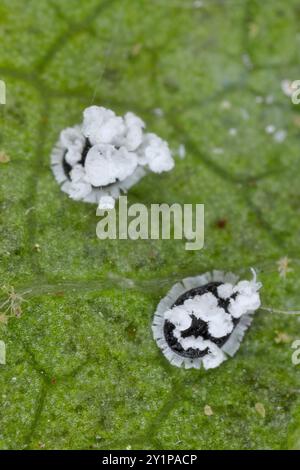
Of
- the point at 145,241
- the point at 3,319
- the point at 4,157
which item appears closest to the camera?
the point at 3,319

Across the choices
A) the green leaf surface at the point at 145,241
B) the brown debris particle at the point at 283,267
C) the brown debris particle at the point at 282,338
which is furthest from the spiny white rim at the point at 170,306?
the brown debris particle at the point at 283,267

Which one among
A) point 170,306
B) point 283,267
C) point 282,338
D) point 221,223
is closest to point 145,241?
point 170,306

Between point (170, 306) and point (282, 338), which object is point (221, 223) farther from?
point (282, 338)

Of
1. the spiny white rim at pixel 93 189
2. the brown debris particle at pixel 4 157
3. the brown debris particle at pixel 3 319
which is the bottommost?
the brown debris particle at pixel 3 319

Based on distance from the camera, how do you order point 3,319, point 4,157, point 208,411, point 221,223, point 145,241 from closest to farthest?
point 3,319 < point 208,411 < point 4,157 < point 145,241 < point 221,223

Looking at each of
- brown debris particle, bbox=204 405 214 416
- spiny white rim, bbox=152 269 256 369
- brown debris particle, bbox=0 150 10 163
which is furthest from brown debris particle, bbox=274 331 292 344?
brown debris particle, bbox=0 150 10 163

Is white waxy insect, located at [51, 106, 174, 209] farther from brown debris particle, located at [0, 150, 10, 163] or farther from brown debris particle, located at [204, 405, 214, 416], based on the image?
brown debris particle, located at [204, 405, 214, 416]

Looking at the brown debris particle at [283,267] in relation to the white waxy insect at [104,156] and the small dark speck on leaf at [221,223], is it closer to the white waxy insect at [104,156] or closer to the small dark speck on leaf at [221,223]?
the small dark speck on leaf at [221,223]

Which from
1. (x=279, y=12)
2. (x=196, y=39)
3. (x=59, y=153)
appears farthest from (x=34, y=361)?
(x=279, y=12)
